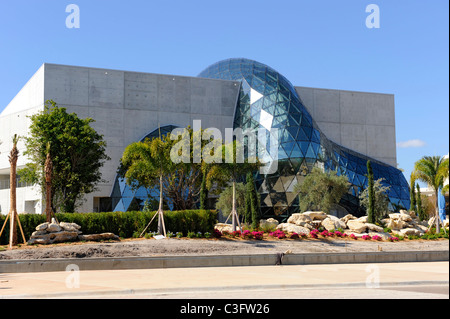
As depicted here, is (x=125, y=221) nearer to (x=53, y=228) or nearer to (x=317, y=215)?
(x=53, y=228)

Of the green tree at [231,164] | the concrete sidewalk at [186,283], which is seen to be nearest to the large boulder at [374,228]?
the green tree at [231,164]

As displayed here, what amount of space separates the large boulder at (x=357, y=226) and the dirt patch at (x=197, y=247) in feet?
6.98

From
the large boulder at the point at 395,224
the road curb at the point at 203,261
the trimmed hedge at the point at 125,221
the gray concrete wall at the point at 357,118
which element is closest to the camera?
the road curb at the point at 203,261

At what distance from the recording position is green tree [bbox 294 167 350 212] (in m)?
36.1

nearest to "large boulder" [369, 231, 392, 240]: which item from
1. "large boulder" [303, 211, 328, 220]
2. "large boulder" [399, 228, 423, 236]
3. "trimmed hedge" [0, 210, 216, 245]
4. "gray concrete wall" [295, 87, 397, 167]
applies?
"large boulder" [399, 228, 423, 236]

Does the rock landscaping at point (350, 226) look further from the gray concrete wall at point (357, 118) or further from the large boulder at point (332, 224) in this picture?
the gray concrete wall at point (357, 118)

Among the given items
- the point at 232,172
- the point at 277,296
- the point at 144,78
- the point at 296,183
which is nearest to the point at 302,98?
the point at 296,183

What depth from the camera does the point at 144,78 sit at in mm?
46500

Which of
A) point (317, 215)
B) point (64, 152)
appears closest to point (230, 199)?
point (317, 215)

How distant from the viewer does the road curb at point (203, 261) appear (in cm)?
1838

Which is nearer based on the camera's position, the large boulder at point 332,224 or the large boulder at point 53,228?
the large boulder at point 53,228

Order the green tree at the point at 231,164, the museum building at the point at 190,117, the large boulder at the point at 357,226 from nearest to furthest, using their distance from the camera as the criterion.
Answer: the green tree at the point at 231,164
the large boulder at the point at 357,226
the museum building at the point at 190,117
